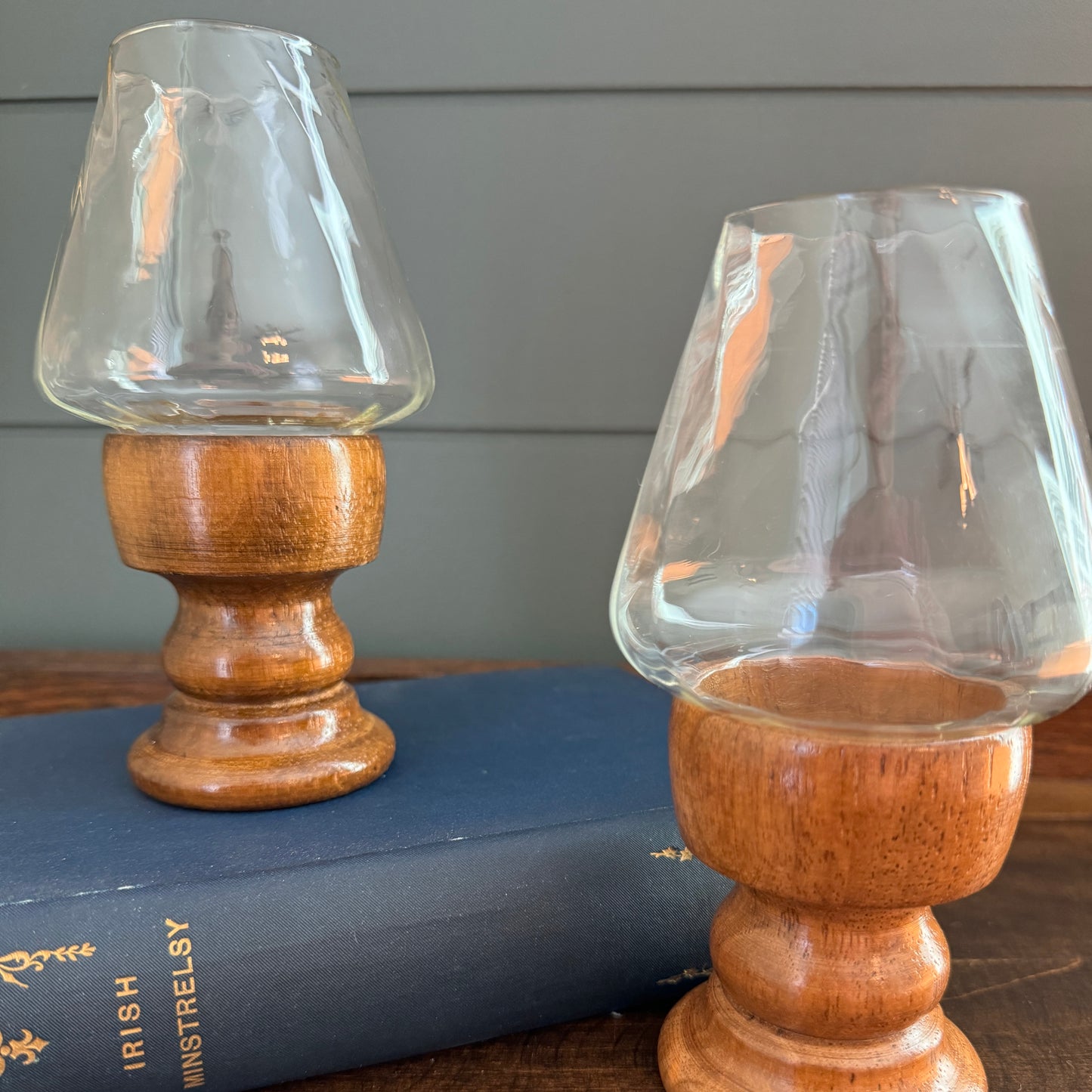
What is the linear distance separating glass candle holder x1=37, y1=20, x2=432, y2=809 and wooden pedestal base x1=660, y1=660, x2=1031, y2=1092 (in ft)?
0.57

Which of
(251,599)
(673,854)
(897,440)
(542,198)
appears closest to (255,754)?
(251,599)

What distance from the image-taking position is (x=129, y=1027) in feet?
0.94

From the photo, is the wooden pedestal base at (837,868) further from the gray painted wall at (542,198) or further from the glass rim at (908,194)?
the gray painted wall at (542,198)

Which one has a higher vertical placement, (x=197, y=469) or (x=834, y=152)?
(x=834, y=152)

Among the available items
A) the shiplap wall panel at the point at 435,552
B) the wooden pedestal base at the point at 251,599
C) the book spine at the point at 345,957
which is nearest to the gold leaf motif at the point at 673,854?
the book spine at the point at 345,957

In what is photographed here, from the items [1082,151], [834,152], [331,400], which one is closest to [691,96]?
[834,152]

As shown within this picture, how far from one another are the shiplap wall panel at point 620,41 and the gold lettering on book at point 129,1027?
0.51m

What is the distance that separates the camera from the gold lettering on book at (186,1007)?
0.96 ft

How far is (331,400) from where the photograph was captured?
39cm

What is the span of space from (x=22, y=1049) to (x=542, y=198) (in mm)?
508

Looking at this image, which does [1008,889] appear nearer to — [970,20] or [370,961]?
[370,961]

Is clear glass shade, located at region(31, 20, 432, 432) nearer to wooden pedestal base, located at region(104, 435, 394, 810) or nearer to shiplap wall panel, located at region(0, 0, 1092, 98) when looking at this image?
wooden pedestal base, located at region(104, 435, 394, 810)

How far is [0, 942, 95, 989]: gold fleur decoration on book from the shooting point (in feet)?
0.91

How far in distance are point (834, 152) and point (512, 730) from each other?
0.40 metres
